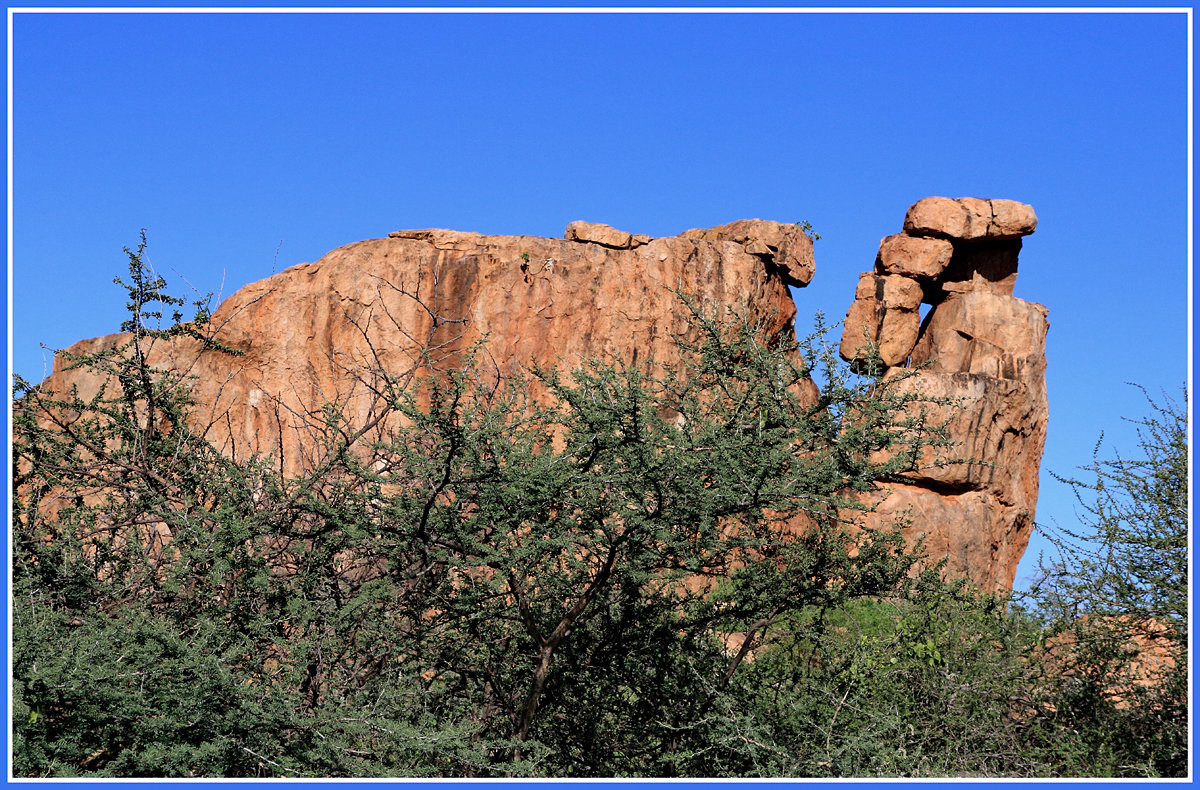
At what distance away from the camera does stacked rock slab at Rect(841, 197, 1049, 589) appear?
76.2 feet

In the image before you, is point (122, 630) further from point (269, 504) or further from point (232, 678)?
point (269, 504)

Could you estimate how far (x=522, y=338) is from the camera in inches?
895

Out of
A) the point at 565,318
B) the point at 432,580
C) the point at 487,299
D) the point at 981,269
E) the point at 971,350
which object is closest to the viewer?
the point at 432,580

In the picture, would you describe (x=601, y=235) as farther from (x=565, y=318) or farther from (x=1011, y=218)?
(x=1011, y=218)

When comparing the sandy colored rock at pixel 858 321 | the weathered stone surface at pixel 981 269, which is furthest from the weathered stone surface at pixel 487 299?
the weathered stone surface at pixel 981 269

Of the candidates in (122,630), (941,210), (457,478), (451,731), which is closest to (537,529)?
(457,478)

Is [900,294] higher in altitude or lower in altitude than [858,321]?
higher

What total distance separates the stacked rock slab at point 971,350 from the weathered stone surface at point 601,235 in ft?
17.7

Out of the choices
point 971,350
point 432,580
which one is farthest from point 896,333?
point 432,580

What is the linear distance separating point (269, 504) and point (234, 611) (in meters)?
0.68

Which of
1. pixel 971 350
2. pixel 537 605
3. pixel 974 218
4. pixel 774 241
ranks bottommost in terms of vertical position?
pixel 537 605

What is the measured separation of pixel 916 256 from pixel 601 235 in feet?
23.7

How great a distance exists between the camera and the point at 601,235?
23.6m

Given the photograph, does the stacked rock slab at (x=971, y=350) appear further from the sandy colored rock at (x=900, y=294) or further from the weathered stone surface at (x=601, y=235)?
the weathered stone surface at (x=601, y=235)
